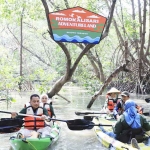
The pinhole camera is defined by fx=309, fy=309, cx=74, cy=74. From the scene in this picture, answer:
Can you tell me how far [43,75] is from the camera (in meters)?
9.69

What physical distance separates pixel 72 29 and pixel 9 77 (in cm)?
246

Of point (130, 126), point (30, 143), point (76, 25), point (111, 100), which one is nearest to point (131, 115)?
point (130, 126)

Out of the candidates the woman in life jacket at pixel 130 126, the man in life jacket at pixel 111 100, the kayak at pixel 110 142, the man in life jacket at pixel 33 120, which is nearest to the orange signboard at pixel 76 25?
the man in life jacket at pixel 111 100

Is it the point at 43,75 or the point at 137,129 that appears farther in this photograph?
the point at 43,75

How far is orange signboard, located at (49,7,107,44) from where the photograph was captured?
25.4 feet

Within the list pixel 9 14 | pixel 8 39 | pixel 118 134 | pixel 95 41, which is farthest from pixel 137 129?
pixel 8 39

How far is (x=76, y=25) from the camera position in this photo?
7875 mm

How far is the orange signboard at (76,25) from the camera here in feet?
25.4

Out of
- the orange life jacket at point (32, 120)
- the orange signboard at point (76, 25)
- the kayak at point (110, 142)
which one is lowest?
the kayak at point (110, 142)

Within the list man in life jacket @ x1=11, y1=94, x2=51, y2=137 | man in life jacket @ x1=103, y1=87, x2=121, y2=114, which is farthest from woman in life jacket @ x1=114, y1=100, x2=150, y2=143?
man in life jacket @ x1=103, y1=87, x2=121, y2=114

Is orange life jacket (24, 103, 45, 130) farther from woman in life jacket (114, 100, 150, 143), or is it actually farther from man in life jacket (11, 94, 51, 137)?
woman in life jacket (114, 100, 150, 143)

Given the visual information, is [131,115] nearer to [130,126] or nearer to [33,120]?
[130,126]

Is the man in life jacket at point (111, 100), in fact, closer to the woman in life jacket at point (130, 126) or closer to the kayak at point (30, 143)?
the woman in life jacket at point (130, 126)

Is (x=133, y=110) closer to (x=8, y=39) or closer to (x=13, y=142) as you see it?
(x=13, y=142)
